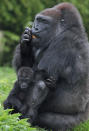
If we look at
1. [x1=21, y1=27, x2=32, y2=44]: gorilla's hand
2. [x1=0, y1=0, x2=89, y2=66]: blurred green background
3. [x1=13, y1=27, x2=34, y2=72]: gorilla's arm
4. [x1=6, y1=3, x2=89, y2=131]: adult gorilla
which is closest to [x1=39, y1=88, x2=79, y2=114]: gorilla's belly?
[x1=6, y1=3, x2=89, y2=131]: adult gorilla

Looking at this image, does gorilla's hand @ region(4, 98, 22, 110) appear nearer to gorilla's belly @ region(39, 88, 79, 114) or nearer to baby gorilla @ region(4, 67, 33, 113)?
baby gorilla @ region(4, 67, 33, 113)

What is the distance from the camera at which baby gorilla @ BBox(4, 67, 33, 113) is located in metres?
5.03

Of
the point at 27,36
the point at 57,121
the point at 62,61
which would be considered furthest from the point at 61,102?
the point at 27,36

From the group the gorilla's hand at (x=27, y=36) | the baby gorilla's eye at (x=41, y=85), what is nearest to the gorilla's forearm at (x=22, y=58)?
the gorilla's hand at (x=27, y=36)

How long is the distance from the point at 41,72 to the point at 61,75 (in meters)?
0.30

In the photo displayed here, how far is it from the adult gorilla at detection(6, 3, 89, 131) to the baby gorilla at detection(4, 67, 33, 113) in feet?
0.67

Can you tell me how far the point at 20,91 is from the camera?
5133 millimetres

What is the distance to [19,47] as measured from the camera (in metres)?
5.41

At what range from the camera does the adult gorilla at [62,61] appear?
480 cm

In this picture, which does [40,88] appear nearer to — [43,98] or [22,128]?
[43,98]

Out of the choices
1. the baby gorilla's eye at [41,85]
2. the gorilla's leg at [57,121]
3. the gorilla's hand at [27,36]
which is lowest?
the gorilla's leg at [57,121]

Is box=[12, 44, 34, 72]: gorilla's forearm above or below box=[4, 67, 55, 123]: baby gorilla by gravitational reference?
above

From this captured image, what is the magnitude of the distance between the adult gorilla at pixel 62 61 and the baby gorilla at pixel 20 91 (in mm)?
206

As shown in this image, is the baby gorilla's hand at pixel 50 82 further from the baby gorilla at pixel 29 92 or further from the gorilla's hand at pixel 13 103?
the gorilla's hand at pixel 13 103
